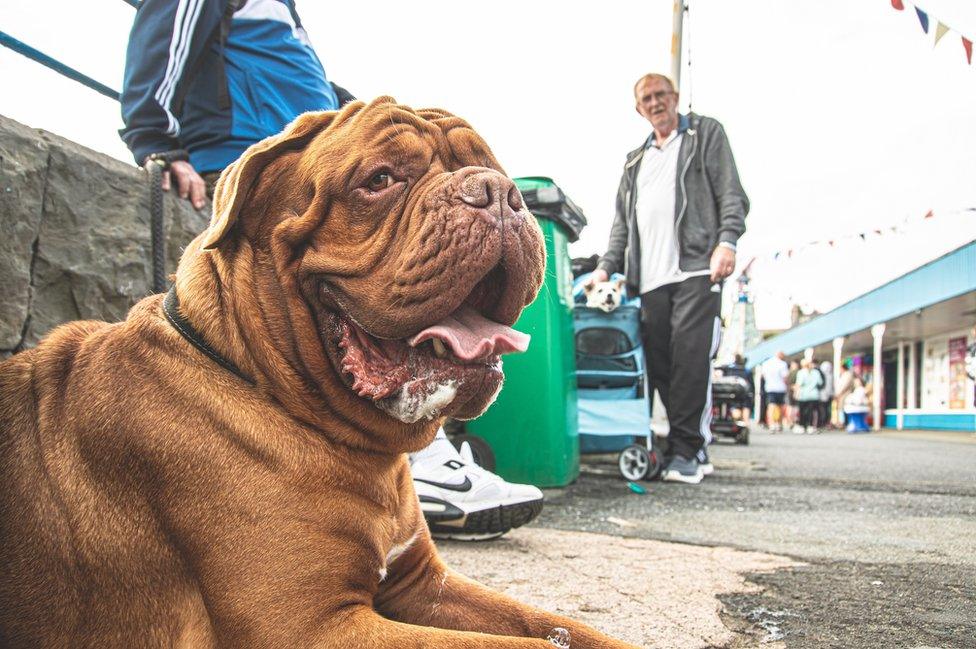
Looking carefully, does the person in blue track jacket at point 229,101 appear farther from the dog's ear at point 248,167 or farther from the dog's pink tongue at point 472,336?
the dog's ear at point 248,167

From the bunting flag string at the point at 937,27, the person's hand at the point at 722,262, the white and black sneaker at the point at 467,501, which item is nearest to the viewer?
the white and black sneaker at the point at 467,501

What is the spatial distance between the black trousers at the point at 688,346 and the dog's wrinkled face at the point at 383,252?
3.60m

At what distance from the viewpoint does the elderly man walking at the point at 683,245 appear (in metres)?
4.91

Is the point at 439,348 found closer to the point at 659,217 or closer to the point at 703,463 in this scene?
the point at 659,217

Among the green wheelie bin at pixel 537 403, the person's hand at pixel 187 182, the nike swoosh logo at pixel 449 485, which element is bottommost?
the nike swoosh logo at pixel 449 485

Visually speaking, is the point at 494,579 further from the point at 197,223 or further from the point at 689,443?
the point at 689,443

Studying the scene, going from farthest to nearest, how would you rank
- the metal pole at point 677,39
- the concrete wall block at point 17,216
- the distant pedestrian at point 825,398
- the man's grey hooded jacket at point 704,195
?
the distant pedestrian at point 825,398, the metal pole at point 677,39, the man's grey hooded jacket at point 704,195, the concrete wall block at point 17,216

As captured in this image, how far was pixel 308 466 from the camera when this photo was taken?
1.37m

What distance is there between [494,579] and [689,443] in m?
3.18

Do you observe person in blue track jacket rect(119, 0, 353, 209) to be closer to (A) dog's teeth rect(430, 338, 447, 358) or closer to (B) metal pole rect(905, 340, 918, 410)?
(A) dog's teeth rect(430, 338, 447, 358)

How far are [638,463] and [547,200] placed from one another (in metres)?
2.06

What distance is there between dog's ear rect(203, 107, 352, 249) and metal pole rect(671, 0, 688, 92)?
6.94 meters

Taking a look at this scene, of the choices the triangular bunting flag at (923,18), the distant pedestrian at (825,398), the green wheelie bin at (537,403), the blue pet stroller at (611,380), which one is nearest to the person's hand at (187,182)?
the green wheelie bin at (537,403)

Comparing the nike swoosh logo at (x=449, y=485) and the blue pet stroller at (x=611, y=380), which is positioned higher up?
the blue pet stroller at (x=611, y=380)
